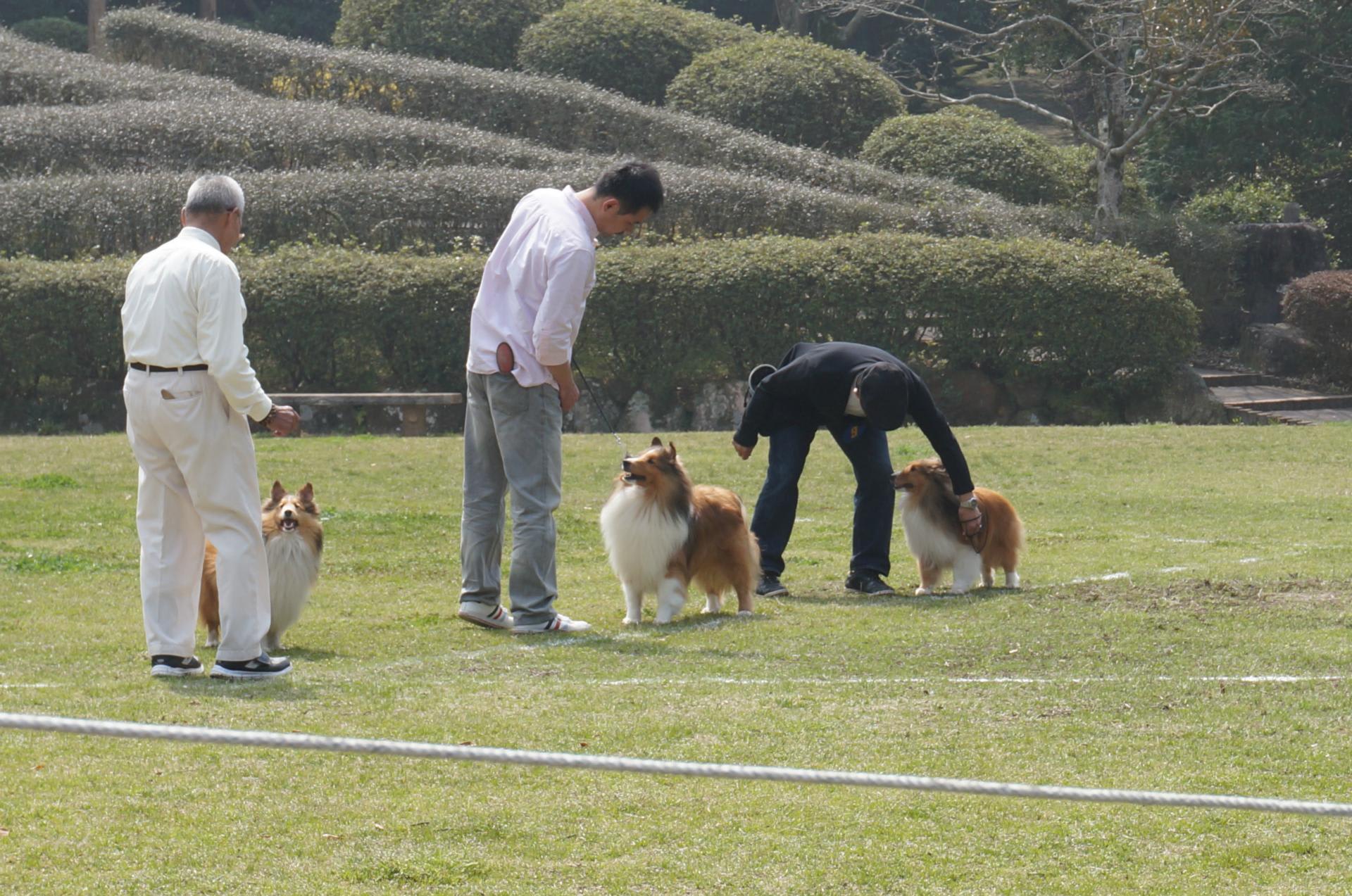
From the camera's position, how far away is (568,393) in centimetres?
817

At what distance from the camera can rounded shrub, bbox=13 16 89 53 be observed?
3866 cm

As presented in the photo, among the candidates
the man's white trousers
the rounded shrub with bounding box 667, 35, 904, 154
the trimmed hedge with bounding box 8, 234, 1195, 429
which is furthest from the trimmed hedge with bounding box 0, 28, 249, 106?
the man's white trousers

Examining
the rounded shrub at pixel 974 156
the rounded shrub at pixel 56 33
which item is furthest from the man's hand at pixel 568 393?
the rounded shrub at pixel 56 33

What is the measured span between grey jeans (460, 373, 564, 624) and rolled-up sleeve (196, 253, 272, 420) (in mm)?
1872

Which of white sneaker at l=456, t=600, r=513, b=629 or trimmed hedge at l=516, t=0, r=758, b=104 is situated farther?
trimmed hedge at l=516, t=0, r=758, b=104

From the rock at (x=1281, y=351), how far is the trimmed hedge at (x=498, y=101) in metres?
4.38

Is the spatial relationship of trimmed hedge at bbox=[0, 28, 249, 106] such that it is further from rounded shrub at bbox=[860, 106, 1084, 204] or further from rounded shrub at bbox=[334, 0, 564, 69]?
rounded shrub at bbox=[860, 106, 1084, 204]

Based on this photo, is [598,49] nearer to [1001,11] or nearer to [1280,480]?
[1001,11]

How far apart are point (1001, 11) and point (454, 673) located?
27981mm

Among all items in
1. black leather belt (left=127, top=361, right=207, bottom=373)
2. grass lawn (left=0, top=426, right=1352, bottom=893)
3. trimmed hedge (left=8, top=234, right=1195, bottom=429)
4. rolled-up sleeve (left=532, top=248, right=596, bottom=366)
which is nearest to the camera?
grass lawn (left=0, top=426, right=1352, bottom=893)

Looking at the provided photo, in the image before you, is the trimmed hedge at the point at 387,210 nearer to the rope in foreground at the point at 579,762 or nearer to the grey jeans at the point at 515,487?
the grey jeans at the point at 515,487

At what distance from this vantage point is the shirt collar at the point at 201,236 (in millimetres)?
6629

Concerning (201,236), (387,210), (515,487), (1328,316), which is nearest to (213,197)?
(201,236)

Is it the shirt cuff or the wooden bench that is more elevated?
the shirt cuff
